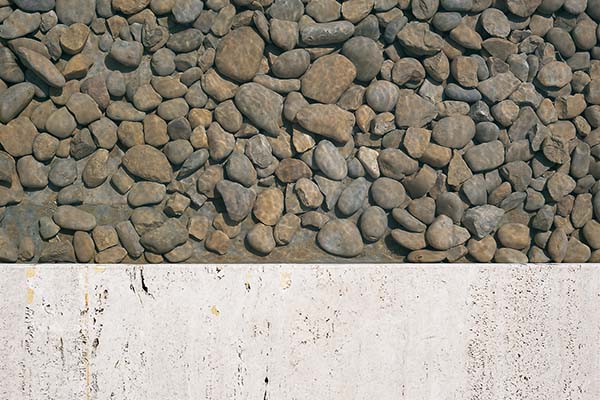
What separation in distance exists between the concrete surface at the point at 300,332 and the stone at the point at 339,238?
0.04 m

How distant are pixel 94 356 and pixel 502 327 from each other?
3.35 feet

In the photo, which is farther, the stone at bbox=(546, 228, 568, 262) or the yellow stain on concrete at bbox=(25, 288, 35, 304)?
the stone at bbox=(546, 228, 568, 262)

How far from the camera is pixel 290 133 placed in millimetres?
1559

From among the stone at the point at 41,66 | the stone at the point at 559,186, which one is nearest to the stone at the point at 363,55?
the stone at the point at 559,186

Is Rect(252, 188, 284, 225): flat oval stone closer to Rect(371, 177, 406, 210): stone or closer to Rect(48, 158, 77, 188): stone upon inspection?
Rect(371, 177, 406, 210): stone

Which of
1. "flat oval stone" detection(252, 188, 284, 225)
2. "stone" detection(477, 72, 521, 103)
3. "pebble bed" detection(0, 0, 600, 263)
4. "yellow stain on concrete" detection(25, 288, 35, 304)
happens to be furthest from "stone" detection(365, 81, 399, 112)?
"yellow stain on concrete" detection(25, 288, 35, 304)

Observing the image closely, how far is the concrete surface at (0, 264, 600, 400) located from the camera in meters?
1.48

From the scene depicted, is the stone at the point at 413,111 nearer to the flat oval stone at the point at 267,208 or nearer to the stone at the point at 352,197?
the stone at the point at 352,197

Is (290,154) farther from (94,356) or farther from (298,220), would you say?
(94,356)

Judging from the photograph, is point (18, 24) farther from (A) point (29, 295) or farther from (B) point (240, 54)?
(A) point (29, 295)

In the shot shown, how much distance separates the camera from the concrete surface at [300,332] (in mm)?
1484

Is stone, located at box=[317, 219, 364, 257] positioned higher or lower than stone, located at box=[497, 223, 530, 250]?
lower

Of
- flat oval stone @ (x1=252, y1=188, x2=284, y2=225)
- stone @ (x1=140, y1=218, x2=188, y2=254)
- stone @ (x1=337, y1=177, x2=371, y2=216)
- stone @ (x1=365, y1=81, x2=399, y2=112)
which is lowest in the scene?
stone @ (x1=140, y1=218, x2=188, y2=254)

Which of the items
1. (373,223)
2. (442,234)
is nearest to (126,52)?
(373,223)
